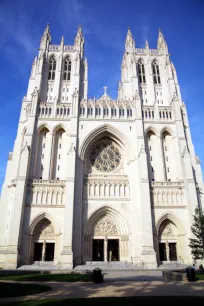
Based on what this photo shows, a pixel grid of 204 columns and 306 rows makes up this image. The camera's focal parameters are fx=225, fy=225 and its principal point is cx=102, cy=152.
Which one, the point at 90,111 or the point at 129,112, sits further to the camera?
the point at 129,112

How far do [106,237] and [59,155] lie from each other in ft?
43.5

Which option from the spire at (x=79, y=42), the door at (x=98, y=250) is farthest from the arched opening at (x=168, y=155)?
the spire at (x=79, y=42)

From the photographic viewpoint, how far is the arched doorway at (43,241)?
27234 millimetres

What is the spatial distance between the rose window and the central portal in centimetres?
986

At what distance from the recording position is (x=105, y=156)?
34.3 m

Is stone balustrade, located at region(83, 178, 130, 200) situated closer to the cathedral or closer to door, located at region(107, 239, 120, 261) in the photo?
the cathedral

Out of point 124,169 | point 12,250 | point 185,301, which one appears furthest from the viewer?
point 124,169

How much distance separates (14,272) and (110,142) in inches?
865

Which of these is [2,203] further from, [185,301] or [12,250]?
[185,301]

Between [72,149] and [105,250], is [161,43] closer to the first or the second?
[72,149]

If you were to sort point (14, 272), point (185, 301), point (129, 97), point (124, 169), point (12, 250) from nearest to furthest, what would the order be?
point (185, 301), point (14, 272), point (12, 250), point (124, 169), point (129, 97)

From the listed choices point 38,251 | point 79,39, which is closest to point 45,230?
point 38,251

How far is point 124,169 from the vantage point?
33.3 metres

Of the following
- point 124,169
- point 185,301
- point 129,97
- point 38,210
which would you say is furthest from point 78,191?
point 185,301
